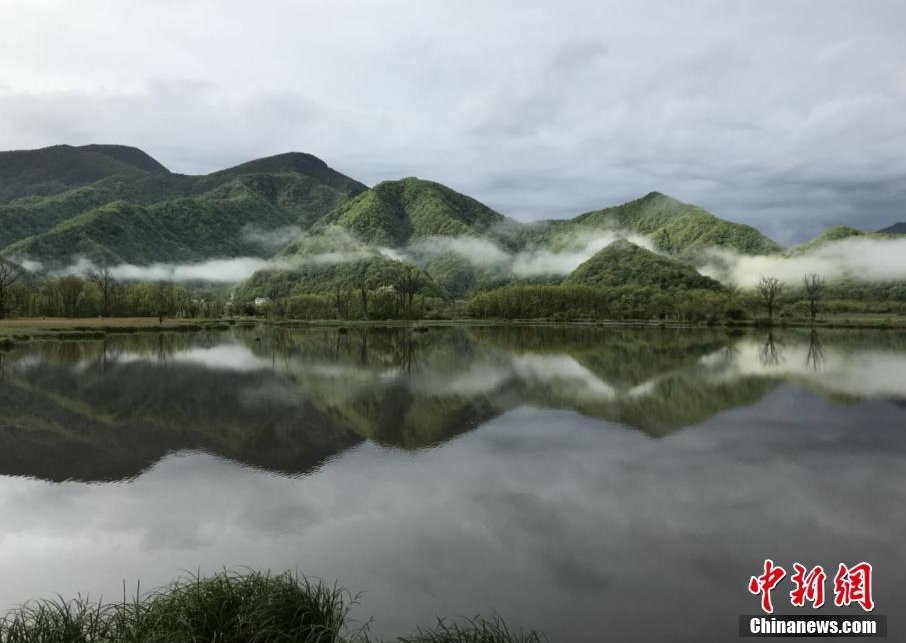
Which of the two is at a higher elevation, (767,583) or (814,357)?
(767,583)

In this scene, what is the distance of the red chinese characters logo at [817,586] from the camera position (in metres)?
9.46

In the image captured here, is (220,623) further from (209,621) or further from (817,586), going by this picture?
(817,586)

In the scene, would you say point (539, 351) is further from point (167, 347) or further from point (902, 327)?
point (902, 327)

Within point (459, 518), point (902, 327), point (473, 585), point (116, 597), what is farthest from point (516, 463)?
point (902, 327)

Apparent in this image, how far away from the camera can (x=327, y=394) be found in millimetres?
30234

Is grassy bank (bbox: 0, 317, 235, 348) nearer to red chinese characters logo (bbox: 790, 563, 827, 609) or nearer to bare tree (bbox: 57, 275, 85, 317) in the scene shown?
bare tree (bbox: 57, 275, 85, 317)

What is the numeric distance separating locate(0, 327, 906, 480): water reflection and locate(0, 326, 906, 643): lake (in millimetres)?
206

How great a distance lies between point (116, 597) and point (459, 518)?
693cm

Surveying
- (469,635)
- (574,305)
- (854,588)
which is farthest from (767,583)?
(574,305)

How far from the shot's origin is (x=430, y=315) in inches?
6727

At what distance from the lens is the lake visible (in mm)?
10055

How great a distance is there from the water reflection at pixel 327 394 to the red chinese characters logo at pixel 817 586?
11.9 metres

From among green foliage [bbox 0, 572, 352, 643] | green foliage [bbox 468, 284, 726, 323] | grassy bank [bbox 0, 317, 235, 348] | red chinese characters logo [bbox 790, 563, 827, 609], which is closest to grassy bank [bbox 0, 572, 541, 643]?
green foliage [bbox 0, 572, 352, 643]

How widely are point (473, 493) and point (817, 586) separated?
7777mm
